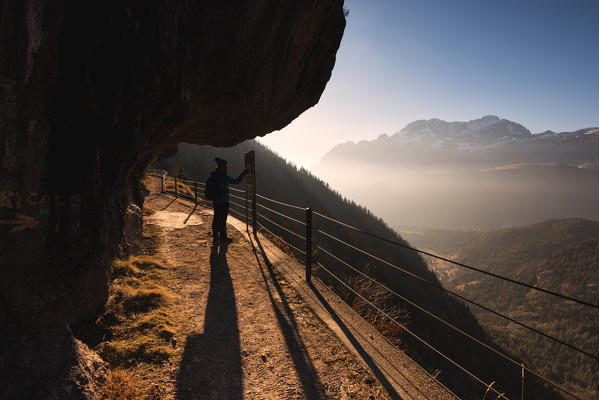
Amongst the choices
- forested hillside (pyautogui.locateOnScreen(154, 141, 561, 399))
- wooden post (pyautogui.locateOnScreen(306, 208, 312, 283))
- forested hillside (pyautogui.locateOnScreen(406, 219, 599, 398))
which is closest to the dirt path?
wooden post (pyautogui.locateOnScreen(306, 208, 312, 283))

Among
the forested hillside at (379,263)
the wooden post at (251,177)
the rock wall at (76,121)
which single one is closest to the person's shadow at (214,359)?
the rock wall at (76,121)

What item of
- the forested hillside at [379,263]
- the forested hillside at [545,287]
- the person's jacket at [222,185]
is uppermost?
the person's jacket at [222,185]

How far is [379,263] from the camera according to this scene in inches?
2419

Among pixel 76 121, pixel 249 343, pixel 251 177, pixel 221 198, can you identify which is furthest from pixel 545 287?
pixel 76 121

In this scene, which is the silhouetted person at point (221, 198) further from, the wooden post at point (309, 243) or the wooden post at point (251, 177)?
the wooden post at point (309, 243)

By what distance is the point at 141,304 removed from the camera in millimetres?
4141

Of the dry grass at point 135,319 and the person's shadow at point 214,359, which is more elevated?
the dry grass at point 135,319

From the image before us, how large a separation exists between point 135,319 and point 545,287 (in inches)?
6409

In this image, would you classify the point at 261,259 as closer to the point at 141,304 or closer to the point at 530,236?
the point at 141,304

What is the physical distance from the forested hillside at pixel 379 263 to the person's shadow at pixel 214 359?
2341cm

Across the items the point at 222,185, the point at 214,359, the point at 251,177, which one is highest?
the point at 251,177

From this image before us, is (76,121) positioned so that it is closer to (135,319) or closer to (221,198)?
(135,319)

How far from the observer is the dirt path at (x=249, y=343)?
9.64ft

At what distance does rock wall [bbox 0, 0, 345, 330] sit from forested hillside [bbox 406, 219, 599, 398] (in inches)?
3295
